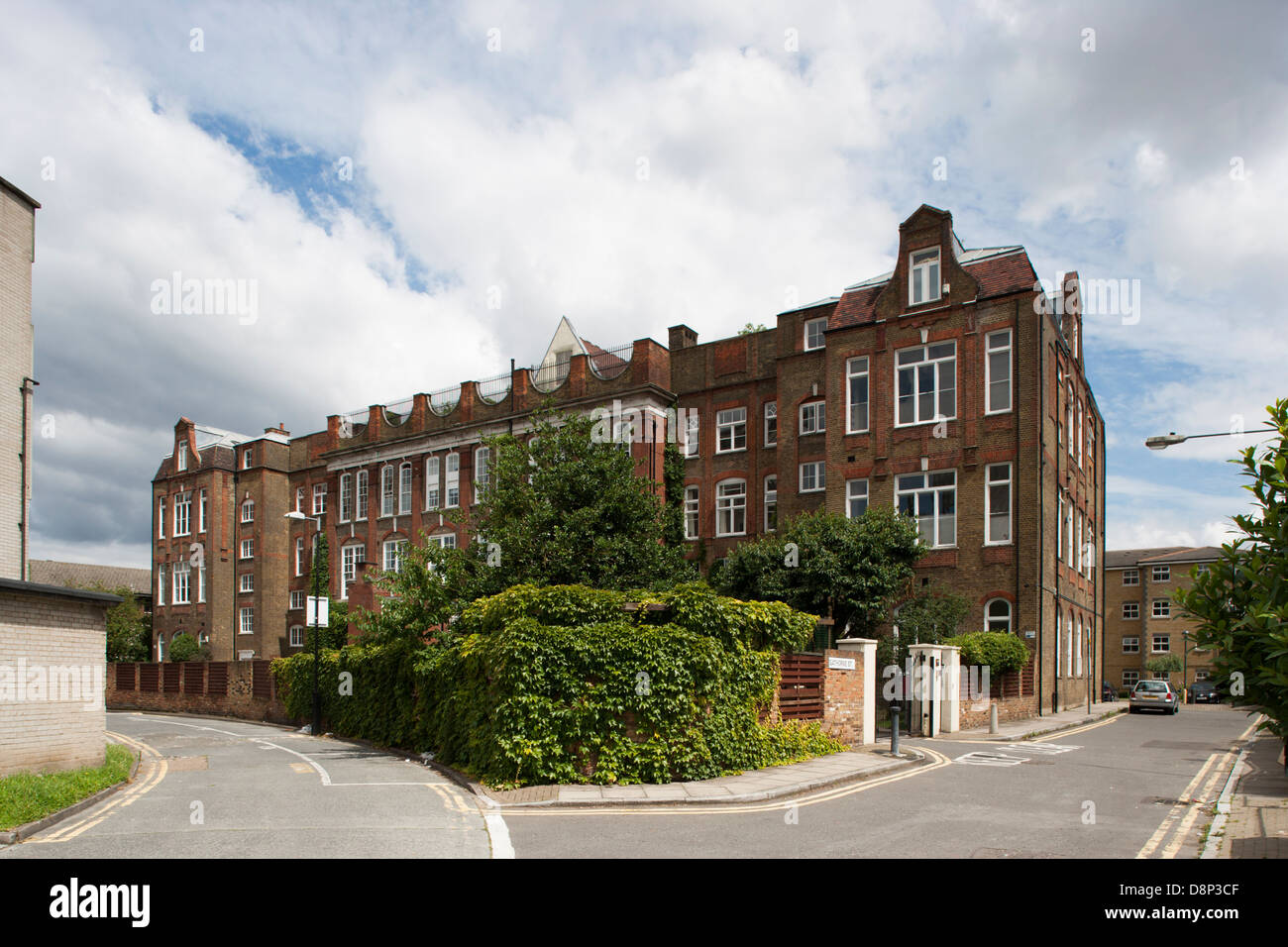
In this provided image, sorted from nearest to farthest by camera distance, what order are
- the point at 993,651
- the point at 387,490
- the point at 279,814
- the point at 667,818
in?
the point at 667,818 → the point at 279,814 → the point at 993,651 → the point at 387,490

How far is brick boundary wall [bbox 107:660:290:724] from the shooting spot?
3472cm

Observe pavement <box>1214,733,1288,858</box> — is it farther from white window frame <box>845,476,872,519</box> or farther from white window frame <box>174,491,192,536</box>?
white window frame <box>174,491,192,536</box>

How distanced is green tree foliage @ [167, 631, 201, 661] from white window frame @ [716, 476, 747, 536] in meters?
33.5

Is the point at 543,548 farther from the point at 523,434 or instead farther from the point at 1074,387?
the point at 1074,387

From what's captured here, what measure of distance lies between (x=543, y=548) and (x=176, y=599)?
4428 centimetres

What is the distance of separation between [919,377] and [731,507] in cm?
914

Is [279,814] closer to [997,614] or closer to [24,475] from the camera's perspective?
[24,475]

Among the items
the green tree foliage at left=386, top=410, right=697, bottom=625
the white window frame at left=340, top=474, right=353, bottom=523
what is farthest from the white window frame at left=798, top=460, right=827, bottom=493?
the white window frame at left=340, top=474, right=353, bottom=523

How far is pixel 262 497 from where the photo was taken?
54094 millimetres

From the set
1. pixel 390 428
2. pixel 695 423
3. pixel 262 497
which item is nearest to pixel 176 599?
pixel 262 497

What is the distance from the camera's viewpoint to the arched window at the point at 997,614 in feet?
97.8

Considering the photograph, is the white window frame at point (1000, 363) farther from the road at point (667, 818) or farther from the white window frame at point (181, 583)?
the white window frame at point (181, 583)

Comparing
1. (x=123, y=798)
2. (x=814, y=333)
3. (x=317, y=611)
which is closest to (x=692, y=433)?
(x=814, y=333)

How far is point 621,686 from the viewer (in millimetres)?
14000
